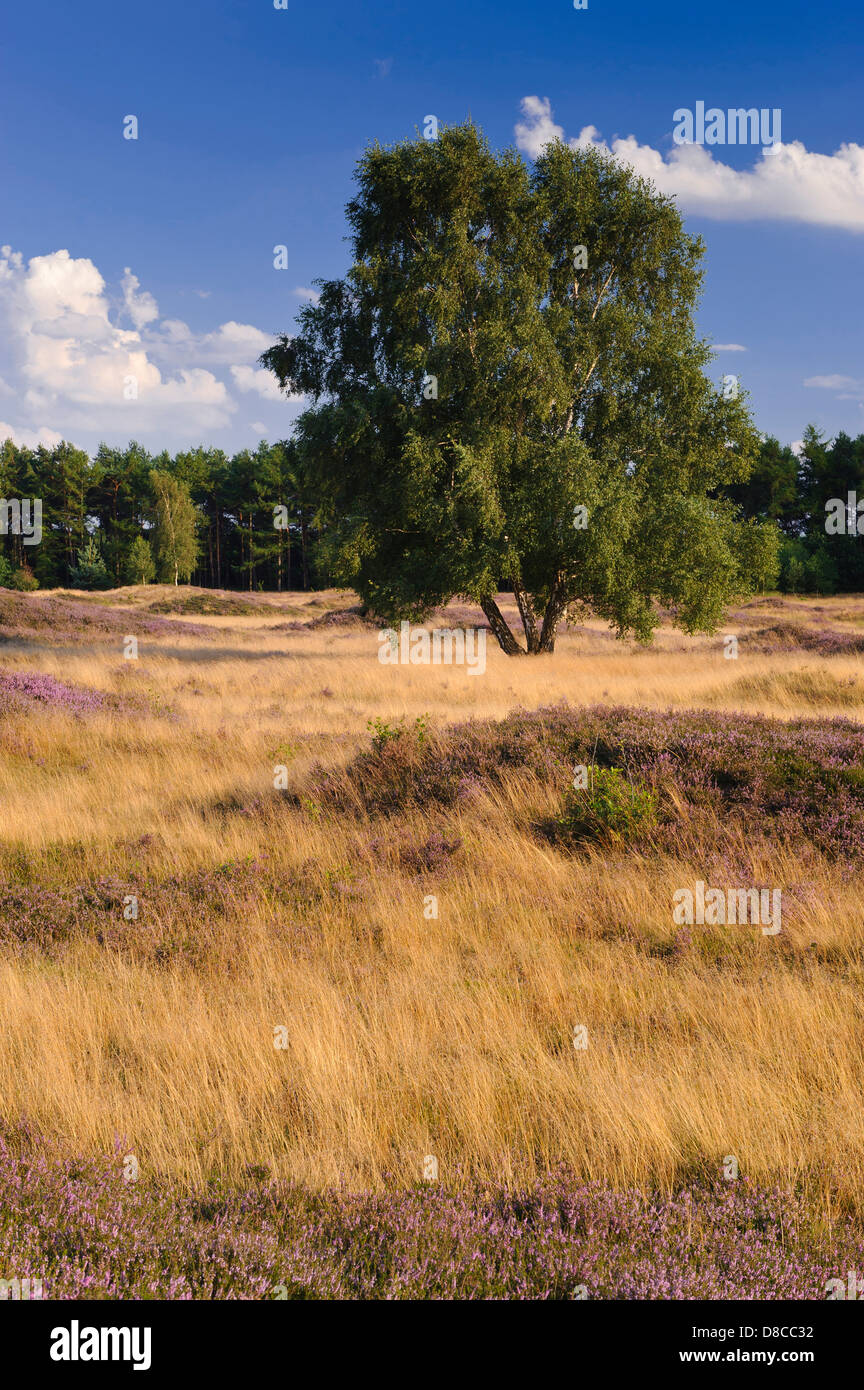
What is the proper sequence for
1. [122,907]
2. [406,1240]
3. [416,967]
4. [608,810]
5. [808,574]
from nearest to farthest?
[406,1240], [416,967], [122,907], [608,810], [808,574]

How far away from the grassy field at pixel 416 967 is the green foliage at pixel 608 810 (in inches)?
7.0

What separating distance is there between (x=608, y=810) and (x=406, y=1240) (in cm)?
545

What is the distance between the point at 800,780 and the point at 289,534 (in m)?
86.9

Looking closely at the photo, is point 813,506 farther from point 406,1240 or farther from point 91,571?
point 406,1240

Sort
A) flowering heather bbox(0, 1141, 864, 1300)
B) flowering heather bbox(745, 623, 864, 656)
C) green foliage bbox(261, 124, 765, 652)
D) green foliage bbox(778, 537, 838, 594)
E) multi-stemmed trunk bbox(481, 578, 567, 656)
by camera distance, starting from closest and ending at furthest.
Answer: flowering heather bbox(0, 1141, 864, 1300), green foliage bbox(261, 124, 765, 652), multi-stemmed trunk bbox(481, 578, 567, 656), flowering heather bbox(745, 623, 864, 656), green foliage bbox(778, 537, 838, 594)

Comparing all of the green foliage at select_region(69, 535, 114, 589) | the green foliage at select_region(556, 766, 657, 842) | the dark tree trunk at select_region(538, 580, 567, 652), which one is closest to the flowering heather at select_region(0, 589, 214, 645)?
the dark tree trunk at select_region(538, 580, 567, 652)

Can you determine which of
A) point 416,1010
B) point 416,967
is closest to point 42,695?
point 416,967

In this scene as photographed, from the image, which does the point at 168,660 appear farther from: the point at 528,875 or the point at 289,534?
the point at 289,534

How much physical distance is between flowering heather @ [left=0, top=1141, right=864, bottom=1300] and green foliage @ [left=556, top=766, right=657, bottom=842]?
14.9 ft

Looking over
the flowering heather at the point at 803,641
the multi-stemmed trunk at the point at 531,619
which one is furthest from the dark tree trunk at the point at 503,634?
the flowering heather at the point at 803,641

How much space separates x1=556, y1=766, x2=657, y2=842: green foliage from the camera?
7672 mm

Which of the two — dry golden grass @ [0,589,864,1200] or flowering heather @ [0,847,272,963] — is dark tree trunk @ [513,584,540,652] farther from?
flowering heather @ [0,847,272,963]

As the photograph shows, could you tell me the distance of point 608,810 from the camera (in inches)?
309
